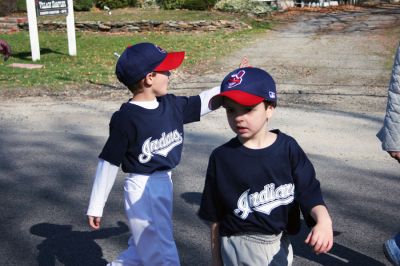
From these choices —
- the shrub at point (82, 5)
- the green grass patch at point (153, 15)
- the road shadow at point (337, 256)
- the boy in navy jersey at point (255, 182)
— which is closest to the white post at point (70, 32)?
the green grass patch at point (153, 15)

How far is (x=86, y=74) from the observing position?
12.5 meters

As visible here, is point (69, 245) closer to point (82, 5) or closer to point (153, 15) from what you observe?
point (153, 15)

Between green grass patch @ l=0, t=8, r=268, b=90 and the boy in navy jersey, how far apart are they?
29.1 ft

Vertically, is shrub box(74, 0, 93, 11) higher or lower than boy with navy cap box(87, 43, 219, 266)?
lower

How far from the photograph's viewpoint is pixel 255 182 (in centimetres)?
254

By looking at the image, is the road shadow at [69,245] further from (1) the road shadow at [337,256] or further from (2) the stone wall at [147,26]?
(2) the stone wall at [147,26]

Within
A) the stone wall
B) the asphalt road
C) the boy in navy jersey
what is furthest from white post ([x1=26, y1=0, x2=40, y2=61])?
the boy in navy jersey

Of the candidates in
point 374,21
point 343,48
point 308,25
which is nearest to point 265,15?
point 308,25

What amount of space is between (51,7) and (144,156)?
13.1 m

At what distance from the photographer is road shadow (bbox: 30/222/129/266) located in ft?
13.9

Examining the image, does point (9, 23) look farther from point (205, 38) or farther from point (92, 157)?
point (92, 157)

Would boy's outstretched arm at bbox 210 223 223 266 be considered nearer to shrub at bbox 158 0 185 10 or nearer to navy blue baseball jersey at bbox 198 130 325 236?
navy blue baseball jersey at bbox 198 130 325 236

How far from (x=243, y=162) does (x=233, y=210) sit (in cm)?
23

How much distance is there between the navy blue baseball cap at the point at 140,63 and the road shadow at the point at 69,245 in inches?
61.3
